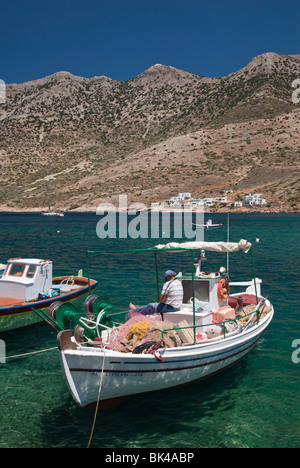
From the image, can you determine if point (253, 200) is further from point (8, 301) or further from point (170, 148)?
point (8, 301)

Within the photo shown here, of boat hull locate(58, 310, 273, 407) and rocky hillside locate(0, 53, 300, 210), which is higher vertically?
rocky hillside locate(0, 53, 300, 210)

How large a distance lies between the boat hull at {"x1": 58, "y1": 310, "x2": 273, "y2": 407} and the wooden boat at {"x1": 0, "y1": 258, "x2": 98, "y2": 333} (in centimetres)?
645

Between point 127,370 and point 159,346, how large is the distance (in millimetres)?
1155

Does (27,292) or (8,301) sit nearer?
(8,301)

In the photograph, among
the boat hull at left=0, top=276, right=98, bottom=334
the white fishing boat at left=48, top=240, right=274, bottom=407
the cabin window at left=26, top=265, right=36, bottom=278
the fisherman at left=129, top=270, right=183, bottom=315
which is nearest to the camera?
the white fishing boat at left=48, top=240, right=274, bottom=407

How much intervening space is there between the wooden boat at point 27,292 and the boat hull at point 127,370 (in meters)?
6.45

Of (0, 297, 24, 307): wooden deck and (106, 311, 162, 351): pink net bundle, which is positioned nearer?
(106, 311, 162, 351): pink net bundle

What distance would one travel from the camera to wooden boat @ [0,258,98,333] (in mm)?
15525

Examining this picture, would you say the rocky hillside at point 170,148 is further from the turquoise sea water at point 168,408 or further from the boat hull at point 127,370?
the boat hull at point 127,370

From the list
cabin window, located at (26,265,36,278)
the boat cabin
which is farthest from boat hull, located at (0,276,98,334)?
cabin window, located at (26,265,36,278)

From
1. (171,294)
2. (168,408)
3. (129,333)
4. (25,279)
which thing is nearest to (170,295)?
(171,294)

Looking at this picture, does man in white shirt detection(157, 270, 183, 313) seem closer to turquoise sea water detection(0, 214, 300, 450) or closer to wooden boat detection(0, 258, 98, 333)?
turquoise sea water detection(0, 214, 300, 450)

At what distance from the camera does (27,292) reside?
671 inches
